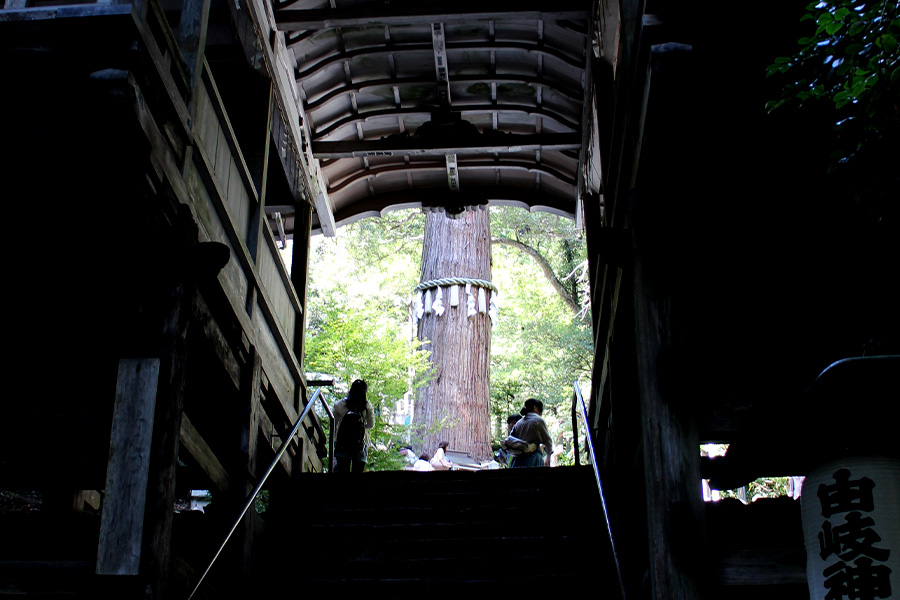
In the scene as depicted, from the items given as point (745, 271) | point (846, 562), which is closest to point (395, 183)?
point (745, 271)

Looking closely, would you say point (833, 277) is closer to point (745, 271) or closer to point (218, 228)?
point (745, 271)

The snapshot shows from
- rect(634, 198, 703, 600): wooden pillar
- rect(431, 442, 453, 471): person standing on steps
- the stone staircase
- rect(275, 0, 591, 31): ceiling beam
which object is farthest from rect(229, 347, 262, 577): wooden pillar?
rect(431, 442, 453, 471): person standing on steps

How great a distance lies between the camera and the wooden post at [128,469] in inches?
196

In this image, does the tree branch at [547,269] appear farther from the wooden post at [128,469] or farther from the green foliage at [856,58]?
the green foliage at [856,58]

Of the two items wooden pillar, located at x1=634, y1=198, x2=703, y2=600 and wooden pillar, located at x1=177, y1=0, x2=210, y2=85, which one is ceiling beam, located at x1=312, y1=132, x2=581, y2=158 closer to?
wooden pillar, located at x1=177, y1=0, x2=210, y2=85

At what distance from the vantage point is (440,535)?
722 centimetres

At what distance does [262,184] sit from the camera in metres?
8.51

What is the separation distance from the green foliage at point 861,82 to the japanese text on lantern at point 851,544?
136 cm

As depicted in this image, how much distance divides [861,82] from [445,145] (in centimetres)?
712

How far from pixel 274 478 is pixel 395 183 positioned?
5.25m

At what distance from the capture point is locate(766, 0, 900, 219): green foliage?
3.92m

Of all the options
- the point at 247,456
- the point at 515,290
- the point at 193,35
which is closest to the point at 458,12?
the point at 193,35

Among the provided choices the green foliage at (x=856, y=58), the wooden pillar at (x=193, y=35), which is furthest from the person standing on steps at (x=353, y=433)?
the green foliage at (x=856, y=58)

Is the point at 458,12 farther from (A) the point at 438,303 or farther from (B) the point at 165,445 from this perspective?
(A) the point at 438,303
